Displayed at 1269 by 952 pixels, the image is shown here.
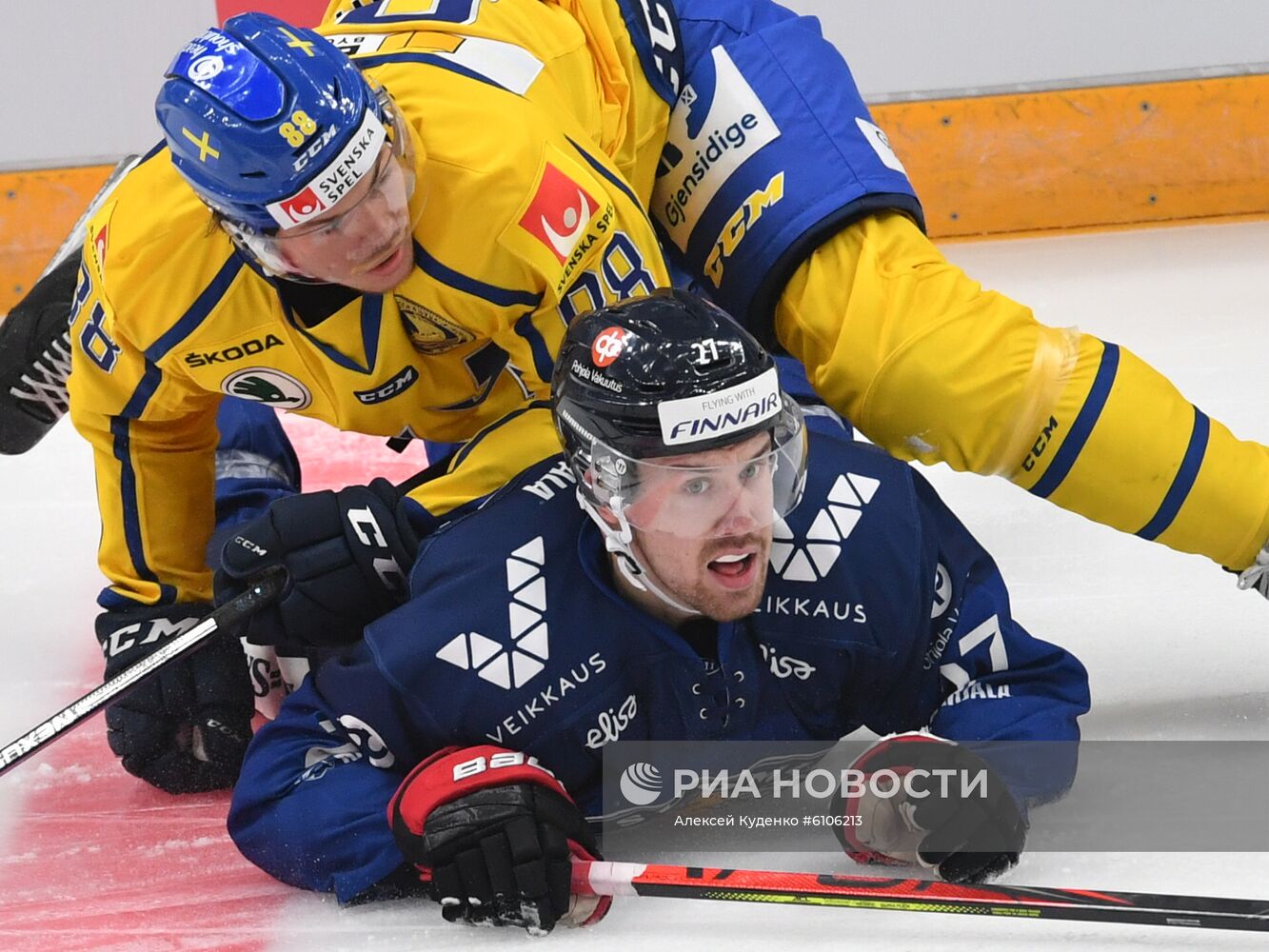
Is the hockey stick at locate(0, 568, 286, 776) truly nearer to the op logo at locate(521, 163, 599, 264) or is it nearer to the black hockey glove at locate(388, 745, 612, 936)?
the black hockey glove at locate(388, 745, 612, 936)

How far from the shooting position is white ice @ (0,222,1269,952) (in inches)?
78.7

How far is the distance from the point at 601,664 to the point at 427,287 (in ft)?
1.81

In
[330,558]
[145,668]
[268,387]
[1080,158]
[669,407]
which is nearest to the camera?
[669,407]

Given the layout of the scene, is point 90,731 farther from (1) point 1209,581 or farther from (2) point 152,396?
(1) point 1209,581

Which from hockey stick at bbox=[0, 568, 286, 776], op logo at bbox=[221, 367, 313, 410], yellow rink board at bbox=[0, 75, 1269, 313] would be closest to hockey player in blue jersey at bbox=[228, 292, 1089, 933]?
hockey stick at bbox=[0, 568, 286, 776]

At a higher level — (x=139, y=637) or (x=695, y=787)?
(x=695, y=787)

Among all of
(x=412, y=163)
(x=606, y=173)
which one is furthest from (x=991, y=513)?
(x=412, y=163)

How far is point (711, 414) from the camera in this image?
6.27 ft

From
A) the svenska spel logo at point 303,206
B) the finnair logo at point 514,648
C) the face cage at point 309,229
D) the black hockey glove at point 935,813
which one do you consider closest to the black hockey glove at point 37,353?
the face cage at point 309,229

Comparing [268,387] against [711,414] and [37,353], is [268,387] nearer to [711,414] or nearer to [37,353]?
[37,353]

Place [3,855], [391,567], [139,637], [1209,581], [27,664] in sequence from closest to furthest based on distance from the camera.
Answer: [391,567] → [3,855] → [139,637] → [1209,581] → [27,664]

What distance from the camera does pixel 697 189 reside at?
8.76 feet

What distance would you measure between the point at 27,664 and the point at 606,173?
1.40 m

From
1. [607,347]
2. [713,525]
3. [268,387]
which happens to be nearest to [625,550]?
[713,525]
